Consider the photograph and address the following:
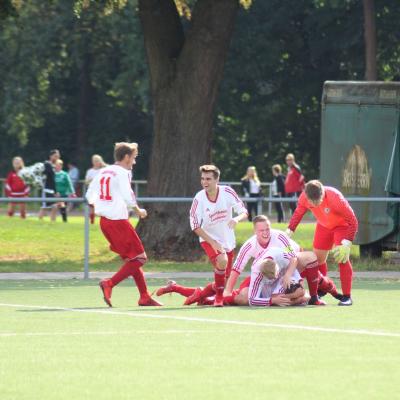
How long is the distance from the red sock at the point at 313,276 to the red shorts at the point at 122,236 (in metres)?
1.73

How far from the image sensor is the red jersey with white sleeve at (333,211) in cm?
1580

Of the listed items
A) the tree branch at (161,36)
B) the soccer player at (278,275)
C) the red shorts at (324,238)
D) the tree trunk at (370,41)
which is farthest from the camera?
the tree trunk at (370,41)

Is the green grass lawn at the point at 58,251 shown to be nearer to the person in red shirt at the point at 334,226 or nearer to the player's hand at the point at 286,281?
the person in red shirt at the point at 334,226

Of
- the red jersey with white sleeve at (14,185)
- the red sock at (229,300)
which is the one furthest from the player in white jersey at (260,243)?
the red jersey with white sleeve at (14,185)

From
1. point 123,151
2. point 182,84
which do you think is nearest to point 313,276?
point 123,151

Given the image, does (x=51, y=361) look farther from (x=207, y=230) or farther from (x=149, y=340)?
(x=207, y=230)

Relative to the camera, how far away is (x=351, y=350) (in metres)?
11.2

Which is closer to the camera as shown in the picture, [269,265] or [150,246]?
[269,265]

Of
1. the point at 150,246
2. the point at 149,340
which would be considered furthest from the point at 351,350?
the point at 150,246

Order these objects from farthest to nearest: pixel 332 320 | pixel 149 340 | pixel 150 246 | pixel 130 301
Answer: pixel 150 246, pixel 130 301, pixel 332 320, pixel 149 340

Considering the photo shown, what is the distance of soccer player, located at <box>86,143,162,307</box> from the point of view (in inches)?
616

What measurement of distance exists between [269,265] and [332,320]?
1.58 m

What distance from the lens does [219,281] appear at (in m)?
15.9

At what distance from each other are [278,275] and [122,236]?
5.27 ft
